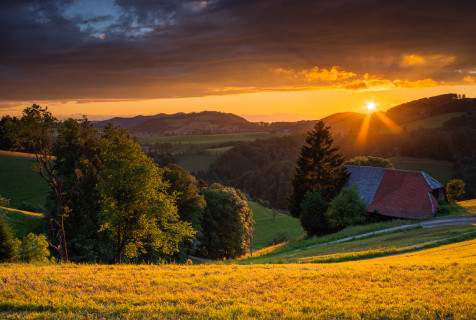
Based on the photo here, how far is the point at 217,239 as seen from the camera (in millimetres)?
50469

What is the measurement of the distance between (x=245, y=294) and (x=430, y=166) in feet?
406

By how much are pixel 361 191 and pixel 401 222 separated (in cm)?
1008

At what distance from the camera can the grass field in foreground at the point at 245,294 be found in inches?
Answer: 330

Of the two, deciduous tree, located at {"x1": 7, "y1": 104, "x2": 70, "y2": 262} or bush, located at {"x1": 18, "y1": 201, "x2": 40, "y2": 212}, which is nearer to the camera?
deciduous tree, located at {"x1": 7, "y1": 104, "x2": 70, "y2": 262}

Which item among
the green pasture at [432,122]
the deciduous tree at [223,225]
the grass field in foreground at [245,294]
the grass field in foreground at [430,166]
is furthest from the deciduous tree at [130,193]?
the green pasture at [432,122]

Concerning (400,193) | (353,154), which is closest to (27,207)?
(400,193)

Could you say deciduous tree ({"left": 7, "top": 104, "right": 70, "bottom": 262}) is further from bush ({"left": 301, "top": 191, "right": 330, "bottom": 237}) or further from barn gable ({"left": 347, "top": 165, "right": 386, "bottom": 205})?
barn gable ({"left": 347, "top": 165, "right": 386, "bottom": 205})

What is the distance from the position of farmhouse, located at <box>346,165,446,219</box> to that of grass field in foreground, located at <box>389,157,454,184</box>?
231ft

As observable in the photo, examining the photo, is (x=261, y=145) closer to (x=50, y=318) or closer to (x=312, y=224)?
(x=312, y=224)

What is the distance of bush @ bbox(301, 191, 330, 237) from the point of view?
1652 inches

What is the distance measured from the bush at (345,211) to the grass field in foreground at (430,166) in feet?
262

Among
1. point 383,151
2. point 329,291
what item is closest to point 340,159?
point 329,291

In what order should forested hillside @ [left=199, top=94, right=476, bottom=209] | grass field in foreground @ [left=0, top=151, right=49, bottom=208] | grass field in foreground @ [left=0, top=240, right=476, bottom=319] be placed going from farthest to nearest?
forested hillside @ [left=199, top=94, right=476, bottom=209], grass field in foreground @ [left=0, top=151, right=49, bottom=208], grass field in foreground @ [left=0, top=240, right=476, bottom=319]

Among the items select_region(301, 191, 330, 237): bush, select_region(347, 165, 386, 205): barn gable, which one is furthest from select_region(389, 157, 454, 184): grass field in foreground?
select_region(301, 191, 330, 237): bush
